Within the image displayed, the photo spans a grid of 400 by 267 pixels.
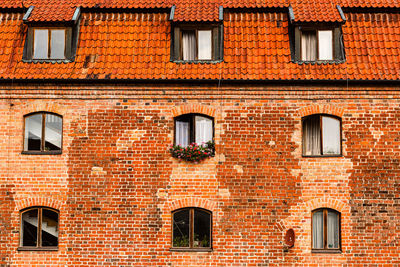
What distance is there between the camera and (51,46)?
14898 millimetres

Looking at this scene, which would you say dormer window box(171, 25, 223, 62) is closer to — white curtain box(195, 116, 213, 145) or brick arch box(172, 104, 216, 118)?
brick arch box(172, 104, 216, 118)

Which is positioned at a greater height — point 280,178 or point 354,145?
point 354,145

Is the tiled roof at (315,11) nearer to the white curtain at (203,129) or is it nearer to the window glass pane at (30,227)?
the white curtain at (203,129)

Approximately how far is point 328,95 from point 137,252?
7.24m

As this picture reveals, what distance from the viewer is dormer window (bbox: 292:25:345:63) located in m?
14.7

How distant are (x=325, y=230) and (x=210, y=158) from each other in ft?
12.9

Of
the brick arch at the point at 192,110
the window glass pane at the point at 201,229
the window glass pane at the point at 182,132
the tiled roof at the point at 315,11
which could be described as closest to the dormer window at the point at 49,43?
the brick arch at the point at 192,110

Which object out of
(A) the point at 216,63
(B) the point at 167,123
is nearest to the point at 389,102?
(A) the point at 216,63

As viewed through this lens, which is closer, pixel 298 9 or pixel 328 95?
pixel 328 95

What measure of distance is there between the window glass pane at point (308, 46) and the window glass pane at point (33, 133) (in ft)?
27.0

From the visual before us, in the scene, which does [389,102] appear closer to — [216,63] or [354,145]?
[354,145]

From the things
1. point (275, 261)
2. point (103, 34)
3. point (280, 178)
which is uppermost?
point (103, 34)

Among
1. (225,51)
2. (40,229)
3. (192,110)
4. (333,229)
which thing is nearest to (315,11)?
(225,51)

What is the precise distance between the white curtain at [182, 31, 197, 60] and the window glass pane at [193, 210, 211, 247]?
4.72m
